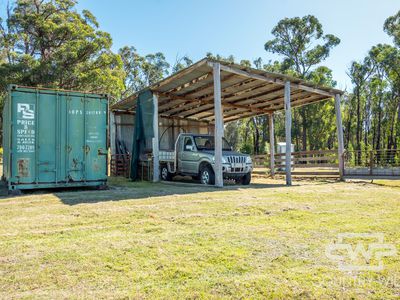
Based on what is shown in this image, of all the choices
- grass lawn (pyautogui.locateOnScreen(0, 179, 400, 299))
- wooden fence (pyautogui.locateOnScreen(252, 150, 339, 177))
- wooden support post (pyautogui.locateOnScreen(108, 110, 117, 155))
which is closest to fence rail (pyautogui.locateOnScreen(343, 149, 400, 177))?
wooden fence (pyautogui.locateOnScreen(252, 150, 339, 177))

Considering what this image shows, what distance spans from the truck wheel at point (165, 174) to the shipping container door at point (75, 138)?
4843 mm

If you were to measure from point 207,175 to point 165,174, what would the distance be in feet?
10.5

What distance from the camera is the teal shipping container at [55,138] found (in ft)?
28.3

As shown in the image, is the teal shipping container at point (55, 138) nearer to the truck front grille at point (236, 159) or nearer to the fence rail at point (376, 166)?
the truck front grille at point (236, 159)

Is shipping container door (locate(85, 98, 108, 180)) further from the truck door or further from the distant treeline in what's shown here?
the distant treeline

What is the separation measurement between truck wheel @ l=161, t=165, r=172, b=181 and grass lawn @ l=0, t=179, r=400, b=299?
717 centimetres

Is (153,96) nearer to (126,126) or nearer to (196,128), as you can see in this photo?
(126,126)

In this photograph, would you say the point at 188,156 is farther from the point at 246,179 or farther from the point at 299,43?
the point at 299,43

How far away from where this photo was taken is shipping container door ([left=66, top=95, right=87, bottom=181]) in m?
9.36

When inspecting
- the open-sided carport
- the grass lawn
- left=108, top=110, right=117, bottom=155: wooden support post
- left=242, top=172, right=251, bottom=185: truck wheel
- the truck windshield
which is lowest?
the grass lawn


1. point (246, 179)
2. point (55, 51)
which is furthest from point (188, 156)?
point (55, 51)

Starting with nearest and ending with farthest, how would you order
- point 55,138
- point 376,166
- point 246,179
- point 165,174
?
point 55,138 < point 246,179 < point 165,174 < point 376,166

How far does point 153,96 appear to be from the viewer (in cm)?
1365

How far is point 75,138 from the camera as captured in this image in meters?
9.45
